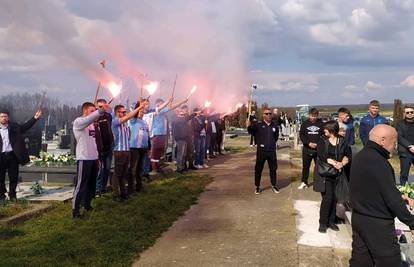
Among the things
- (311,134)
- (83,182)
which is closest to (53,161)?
(83,182)

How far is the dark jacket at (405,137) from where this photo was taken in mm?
9977

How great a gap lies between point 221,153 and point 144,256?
14.3 meters

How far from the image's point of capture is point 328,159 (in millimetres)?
7074

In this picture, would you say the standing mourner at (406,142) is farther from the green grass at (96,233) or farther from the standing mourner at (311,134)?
the green grass at (96,233)

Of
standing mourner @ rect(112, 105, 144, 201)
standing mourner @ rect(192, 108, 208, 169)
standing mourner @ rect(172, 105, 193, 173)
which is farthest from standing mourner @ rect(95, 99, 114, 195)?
standing mourner @ rect(192, 108, 208, 169)

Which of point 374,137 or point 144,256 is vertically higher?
point 374,137

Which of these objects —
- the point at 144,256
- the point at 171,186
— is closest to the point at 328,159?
the point at 144,256

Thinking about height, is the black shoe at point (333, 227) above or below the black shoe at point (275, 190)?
below

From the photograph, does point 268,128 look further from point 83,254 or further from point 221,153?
point 221,153

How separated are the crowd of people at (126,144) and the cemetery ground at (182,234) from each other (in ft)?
1.29

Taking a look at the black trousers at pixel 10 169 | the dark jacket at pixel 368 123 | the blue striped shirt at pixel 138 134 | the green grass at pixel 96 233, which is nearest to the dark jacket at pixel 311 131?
the dark jacket at pixel 368 123

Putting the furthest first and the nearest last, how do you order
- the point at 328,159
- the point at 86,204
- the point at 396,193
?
the point at 86,204, the point at 328,159, the point at 396,193

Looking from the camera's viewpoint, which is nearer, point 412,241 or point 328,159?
point 412,241

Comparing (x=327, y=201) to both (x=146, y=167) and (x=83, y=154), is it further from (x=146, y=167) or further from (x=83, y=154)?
(x=146, y=167)
